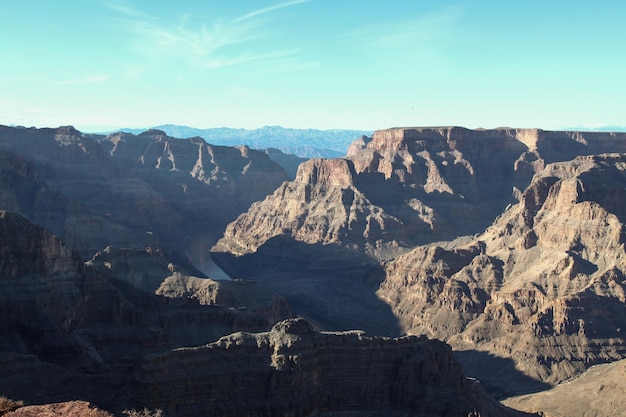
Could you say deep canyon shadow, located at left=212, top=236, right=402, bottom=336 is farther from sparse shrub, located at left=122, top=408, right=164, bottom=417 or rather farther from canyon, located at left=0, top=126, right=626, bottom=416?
sparse shrub, located at left=122, top=408, right=164, bottom=417

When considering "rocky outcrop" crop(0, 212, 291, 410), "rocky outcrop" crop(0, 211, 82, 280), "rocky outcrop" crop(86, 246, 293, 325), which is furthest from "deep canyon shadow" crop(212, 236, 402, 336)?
"rocky outcrop" crop(0, 211, 82, 280)

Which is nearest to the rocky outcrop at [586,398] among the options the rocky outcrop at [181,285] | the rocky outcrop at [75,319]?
the rocky outcrop at [75,319]

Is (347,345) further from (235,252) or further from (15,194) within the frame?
(235,252)

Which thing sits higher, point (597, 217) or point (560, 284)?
point (597, 217)

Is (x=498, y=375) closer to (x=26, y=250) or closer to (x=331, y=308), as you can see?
(x=331, y=308)

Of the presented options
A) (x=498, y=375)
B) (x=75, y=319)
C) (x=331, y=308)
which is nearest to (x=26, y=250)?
(x=75, y=319)

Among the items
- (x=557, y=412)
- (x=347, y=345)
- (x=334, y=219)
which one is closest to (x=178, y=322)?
(x=347, y=345)

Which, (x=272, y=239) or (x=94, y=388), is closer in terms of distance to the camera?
(x=94, y=388)
